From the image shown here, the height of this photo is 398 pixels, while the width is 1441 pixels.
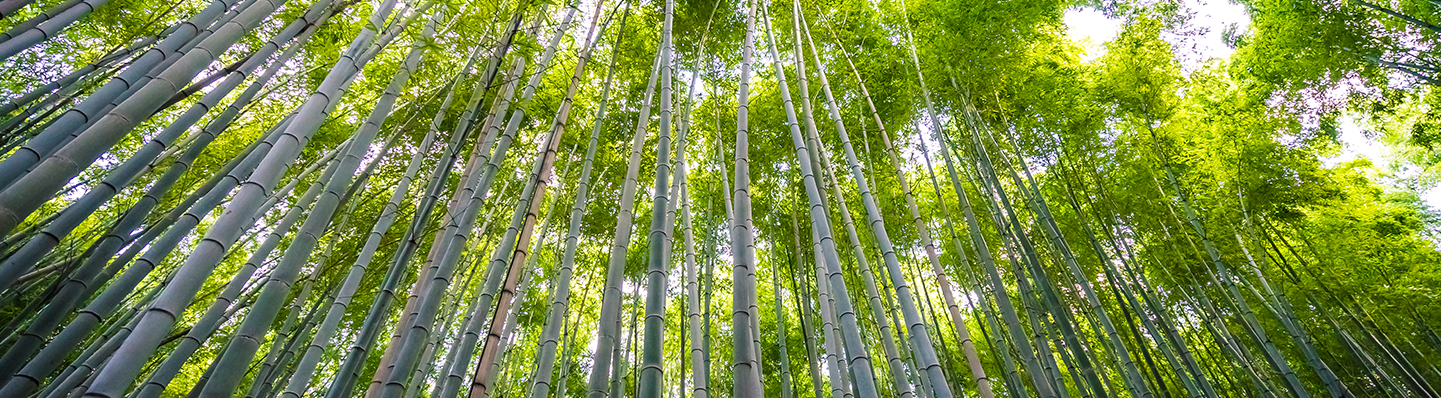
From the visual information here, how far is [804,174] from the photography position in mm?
1722

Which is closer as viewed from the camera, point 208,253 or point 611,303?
point 208,253

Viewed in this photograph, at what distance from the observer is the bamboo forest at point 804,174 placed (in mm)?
1998

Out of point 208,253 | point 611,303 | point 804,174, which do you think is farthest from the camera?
point 804,174

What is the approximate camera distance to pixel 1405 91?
4.41 meters

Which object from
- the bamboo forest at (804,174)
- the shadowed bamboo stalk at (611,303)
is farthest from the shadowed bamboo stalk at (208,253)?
the shadowed bamboo stalk at (611,303)

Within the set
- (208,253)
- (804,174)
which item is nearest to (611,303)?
(804,174)

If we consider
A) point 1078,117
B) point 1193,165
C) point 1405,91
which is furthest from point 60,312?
point 1405,91

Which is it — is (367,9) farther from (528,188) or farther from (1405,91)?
(1405,91)

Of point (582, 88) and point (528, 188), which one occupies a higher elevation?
point (582, 88)

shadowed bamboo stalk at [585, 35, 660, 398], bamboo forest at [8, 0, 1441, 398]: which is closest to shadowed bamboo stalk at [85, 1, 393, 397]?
bamboo forest at [8, 0, 1441, 398]

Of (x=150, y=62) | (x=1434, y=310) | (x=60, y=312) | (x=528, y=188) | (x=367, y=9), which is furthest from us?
(x=1434, y=310)

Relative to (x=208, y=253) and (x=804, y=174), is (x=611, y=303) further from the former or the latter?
(x=208, y=253)

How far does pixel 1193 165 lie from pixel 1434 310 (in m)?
1.60

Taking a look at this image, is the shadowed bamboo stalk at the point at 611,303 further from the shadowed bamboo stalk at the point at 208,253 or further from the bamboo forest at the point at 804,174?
the shadowed bamboo stalk at the point at 208,253
